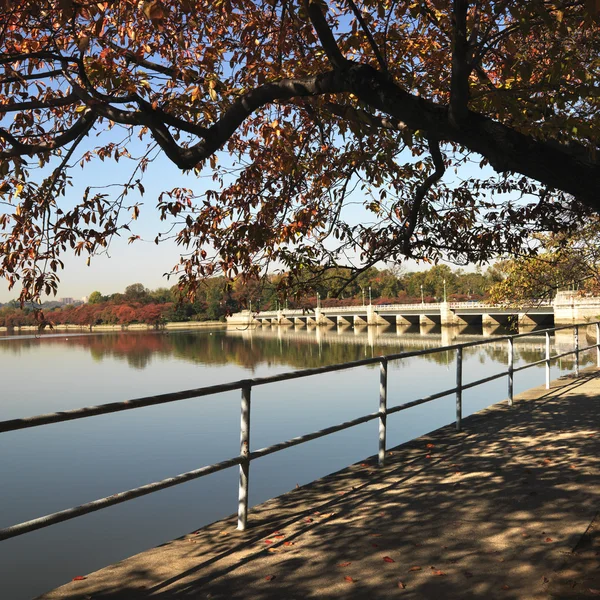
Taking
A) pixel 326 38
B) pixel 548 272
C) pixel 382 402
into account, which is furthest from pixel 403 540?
pixel 548 272

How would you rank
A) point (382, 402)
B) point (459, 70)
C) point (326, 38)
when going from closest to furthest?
point (459, 70), point (326, 38), point (382, 402)

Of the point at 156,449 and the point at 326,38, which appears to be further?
the point at 156,449

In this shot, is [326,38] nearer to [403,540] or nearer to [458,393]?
[403,540]

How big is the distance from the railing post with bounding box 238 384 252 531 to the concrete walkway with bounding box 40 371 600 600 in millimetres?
139

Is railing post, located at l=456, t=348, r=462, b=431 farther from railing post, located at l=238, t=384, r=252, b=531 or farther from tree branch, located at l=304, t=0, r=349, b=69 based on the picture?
tree branch, located at l=304, t=0, r=349, b=69

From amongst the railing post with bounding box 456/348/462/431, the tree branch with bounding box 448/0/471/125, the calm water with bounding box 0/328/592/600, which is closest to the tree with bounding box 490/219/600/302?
the calm water with bounding box 0/328/592/600

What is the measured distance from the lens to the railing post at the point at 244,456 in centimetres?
505

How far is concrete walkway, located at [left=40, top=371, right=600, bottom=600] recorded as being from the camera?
4.05 m

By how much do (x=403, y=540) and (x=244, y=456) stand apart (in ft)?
4.41

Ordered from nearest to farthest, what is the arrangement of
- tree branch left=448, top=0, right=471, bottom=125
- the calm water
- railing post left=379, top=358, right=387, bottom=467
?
tree branch left=448, top=0, right=471, bottom=125 < railing post left=379, top=358, right=387, bottom=467 < the calm water

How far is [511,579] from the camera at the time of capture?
411cm

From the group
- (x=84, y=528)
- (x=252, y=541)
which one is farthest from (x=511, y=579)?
(x=84, y=528)

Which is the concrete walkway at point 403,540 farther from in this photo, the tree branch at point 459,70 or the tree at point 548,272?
the tree at point 548,272

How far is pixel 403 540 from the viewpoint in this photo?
4.85 m
